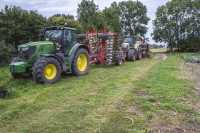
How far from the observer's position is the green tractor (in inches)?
510

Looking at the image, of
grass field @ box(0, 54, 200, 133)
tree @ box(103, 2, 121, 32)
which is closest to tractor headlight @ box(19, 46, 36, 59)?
grass field @ box(0, 54, 200, 133)

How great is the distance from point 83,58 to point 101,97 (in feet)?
18.2

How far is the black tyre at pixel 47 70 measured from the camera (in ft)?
41.5

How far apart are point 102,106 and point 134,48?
1458cm

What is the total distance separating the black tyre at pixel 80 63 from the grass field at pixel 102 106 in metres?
1.21

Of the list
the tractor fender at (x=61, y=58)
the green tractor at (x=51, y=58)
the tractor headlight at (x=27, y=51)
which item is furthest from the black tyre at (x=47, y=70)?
the tractor headlight at (x=27, y=51)

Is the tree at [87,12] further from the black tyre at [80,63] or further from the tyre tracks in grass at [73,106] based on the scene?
the tyre tracks in grass at [73,106]

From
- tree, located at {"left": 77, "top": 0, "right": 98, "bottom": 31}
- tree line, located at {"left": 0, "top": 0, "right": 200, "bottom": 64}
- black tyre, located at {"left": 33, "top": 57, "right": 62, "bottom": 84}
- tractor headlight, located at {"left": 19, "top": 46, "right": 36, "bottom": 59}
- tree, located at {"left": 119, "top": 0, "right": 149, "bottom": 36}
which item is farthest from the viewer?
tree, located at {"left": 119, "top": 0, "right": 149, "bottom": 36}

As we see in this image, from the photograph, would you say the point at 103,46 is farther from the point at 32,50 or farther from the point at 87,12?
the point at 87,12

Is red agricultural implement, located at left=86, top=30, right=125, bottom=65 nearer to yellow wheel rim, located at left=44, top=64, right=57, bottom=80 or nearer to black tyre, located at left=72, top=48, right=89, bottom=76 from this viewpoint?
black tyre, located at left=72, top=48, right=89, bottom=76

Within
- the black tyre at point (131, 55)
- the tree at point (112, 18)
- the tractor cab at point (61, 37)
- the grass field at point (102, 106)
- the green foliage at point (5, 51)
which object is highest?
the tree at point (112, 18)

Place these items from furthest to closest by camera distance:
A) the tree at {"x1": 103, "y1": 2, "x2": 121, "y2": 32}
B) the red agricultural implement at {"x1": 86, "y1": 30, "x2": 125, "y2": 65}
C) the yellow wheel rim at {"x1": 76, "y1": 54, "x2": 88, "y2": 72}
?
the tree at {"x1": 103, "y1": 2, "x2": 121, "y2": 32}
the red agricultural implement at {"x1": 86, "y1": 30, "x2": 125, "y2": 65}
the yellow wheel rim at {"x1": 76, "y1": 54, "x2": 88, "y2": 72}

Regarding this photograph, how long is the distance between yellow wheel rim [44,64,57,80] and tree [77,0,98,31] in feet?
61.8

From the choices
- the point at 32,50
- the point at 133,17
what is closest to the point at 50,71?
the point at 32,50
